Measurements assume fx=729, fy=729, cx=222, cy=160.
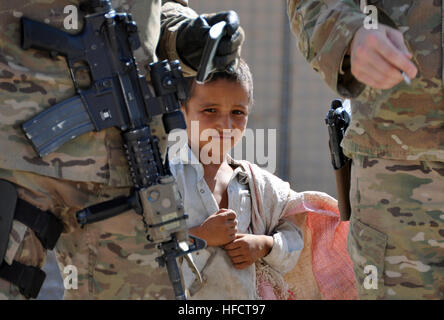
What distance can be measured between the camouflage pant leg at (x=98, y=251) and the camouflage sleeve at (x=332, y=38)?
0.72m

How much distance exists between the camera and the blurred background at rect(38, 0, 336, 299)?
682 cm

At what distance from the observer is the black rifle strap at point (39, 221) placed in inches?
81.9

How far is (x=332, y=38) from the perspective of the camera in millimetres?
2115

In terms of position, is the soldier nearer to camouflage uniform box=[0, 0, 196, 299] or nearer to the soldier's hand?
camouflage uniform box=[0, 0, 196, 299]

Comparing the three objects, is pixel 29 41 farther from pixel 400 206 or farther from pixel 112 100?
pixel 400 206

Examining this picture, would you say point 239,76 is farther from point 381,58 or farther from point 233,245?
point 381,58

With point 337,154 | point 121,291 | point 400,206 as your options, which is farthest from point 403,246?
point 121,291

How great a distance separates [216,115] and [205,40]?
2.48 feet

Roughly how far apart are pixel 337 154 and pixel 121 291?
94cm

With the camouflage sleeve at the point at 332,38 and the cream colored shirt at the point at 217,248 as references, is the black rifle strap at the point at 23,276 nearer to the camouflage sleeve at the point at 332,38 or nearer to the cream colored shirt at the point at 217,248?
the cream colored shirt at the point at 217,248

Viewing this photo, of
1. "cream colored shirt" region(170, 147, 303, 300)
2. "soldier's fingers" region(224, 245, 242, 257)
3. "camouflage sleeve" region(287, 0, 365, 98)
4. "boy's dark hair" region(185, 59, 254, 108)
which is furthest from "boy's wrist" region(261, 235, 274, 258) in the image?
"camouflage sleeve" region(287, 0, 365, 98)

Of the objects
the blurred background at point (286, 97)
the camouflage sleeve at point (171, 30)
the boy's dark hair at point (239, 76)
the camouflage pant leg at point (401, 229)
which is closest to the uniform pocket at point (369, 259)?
the camouflage pant leg at point (401, 229)

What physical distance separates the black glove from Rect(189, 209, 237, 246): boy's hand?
67 centimetres

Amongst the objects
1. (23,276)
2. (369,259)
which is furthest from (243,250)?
(23,276)
